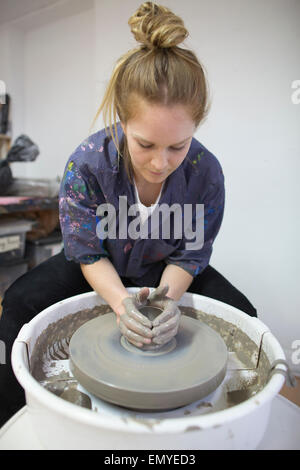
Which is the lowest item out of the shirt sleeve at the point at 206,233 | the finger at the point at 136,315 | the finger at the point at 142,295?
the finger at the point at 136,315

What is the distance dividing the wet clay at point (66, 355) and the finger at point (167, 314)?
0.75ft

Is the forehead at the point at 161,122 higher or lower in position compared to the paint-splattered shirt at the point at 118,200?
higher

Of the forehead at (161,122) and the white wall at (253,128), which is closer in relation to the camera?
the forehead at (161,122)

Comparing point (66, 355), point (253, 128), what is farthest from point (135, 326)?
point (253, 128)

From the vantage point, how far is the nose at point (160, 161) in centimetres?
89

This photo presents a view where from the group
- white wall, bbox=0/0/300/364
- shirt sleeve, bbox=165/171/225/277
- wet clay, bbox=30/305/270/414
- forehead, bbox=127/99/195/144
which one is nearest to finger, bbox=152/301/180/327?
wet clay, bbox=30/305/270/414

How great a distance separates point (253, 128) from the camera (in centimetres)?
176

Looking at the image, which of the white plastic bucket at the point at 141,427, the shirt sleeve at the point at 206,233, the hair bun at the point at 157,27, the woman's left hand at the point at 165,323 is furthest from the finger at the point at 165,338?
the hair bun at the point at 157,27

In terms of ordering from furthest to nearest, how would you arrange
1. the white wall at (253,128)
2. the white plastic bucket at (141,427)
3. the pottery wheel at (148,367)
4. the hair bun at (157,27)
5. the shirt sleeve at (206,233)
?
the white wall at (253,128) → the shirt sleeve at (206,233) → the hair bun at (157,27) → the pottery wheel at (148,367) → the white plastic bucket at (141,427)

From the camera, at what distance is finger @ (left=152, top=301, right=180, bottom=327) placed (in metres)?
0.88

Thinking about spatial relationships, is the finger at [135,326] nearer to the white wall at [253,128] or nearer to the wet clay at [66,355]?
the wet clay at [66,355]

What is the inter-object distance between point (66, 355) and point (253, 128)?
4.77 feet

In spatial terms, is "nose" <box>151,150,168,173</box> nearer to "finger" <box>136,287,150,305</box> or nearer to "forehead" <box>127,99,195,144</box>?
"forehead" <box>127,99,195,144</box>
